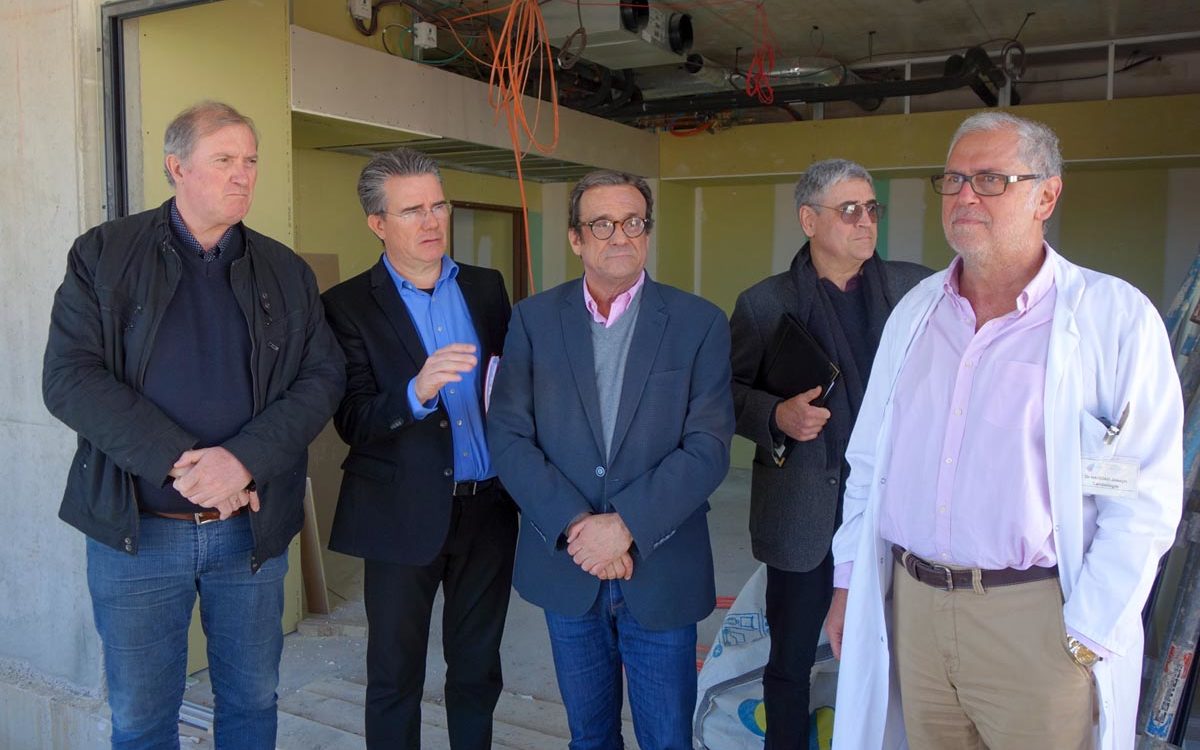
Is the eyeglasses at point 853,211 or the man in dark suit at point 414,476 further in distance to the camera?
the eyeglasses at point 853,211

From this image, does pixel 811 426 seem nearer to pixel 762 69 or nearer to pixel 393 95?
pixel 393 95

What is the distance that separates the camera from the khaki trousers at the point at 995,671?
A: 159 cm

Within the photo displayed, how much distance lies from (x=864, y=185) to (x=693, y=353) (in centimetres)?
75

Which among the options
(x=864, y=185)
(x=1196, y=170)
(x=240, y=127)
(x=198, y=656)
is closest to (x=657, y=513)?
(x=864, y=185)

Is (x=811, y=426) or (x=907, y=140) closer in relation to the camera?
(x=811, y=426)

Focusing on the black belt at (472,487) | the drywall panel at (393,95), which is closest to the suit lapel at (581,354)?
the black belt at (472,487)

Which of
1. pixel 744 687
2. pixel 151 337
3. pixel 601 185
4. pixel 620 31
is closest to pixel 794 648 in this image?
pixel 744 687

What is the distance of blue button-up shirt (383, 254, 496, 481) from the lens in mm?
2273

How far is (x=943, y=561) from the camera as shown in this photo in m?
1.71

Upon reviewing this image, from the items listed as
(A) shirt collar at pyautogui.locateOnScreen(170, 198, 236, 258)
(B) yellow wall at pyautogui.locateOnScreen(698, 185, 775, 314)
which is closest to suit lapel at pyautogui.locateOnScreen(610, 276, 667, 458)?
(A) shirt collar at pyautogui.locateOnScreen(170, 198, 236, 258)

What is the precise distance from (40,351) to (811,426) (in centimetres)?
248

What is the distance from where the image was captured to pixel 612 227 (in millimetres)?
2057

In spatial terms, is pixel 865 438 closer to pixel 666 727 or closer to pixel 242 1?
pixel 666 727

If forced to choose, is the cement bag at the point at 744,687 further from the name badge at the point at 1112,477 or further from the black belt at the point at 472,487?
the name badge at the point at 1112,477
